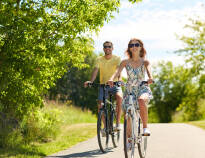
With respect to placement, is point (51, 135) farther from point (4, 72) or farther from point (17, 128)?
point (4, 72)

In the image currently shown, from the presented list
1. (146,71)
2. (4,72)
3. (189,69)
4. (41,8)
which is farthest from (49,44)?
(189,69)

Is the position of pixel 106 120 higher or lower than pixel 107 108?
lower

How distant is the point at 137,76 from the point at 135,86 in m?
0.21

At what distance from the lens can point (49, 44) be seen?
7.48 meters

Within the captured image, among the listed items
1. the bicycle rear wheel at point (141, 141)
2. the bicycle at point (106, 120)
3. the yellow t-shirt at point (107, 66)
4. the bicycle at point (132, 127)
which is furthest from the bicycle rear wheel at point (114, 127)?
the bicycle at point (132, 127)

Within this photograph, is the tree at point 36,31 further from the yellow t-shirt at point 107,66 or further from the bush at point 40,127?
the bush at point 40,127

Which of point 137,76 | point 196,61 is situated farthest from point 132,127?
point 196,61

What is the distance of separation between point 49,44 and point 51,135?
4.10 meters

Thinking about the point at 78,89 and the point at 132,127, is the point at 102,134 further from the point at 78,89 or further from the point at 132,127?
the point at 78,89

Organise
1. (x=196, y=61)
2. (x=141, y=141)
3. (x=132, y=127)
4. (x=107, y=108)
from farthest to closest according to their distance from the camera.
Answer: (x=196, y=61)
(x=107, y=108)
(x=141, y=141)
(x=132, y=127)

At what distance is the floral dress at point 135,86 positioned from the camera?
584cm

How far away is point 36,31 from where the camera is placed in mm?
7512

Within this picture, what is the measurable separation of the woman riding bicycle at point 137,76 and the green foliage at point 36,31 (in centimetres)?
174

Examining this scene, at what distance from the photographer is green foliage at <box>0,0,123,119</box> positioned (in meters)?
7.19
